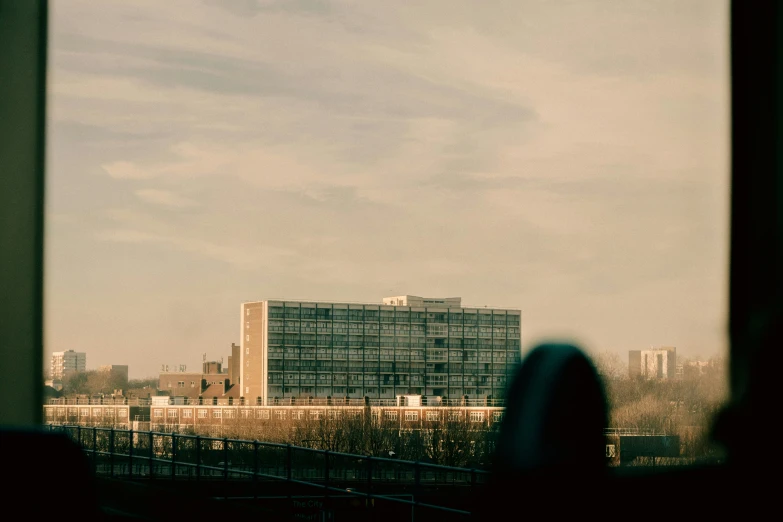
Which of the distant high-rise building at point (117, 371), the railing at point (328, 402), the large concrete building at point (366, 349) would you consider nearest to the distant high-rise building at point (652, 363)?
the distant high-rise building at point (117, 371)

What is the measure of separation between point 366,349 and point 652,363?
223 ft

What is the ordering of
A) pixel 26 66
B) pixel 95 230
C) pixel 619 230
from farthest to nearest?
1. pixel 95 230
2. pixel 619 230
3. pixel 26 66

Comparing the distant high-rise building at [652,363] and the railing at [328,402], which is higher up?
the distant high-rise building at [652,363]

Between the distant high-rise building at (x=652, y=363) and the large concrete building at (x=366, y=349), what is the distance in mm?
63628

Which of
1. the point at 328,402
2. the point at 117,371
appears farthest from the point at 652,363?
the point at 328,402

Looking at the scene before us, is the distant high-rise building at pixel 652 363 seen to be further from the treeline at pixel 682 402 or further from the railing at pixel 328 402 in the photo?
the railing at pixel 328 402

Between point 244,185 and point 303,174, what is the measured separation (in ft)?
16.1

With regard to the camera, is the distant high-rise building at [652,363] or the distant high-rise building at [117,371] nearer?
the distant high-rise building at [652,363]

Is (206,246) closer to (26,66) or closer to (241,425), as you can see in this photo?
(241,425)

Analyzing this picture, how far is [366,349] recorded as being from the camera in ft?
242

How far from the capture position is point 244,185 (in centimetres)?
7269

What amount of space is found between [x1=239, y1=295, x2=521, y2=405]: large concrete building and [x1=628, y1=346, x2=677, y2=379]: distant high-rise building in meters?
63.6

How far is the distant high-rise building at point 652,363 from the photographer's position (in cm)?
488

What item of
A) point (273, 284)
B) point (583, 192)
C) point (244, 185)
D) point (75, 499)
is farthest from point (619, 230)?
point (273, 284)
